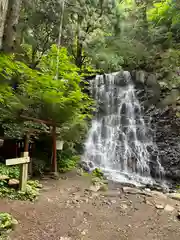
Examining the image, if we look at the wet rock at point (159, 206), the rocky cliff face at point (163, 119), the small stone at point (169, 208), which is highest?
the rocky cliff face at point (163, 119)

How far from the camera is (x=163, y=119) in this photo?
34.4 feet

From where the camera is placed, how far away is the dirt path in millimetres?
3303

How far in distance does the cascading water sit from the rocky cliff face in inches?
15.1

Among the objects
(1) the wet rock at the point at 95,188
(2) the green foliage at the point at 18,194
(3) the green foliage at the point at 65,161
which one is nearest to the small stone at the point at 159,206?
(1) the wet rock at the point at 95,188

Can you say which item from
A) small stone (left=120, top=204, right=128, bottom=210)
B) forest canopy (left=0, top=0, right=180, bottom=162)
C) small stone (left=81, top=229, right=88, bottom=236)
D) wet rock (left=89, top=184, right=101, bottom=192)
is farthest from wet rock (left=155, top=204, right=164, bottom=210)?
forest canopy (left=0, top=0, right=180, bottom=162)

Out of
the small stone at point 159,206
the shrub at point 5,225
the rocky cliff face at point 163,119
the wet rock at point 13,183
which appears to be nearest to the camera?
the shrub at point 5,225

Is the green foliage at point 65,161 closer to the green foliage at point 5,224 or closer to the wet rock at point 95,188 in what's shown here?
the wet rock at point 95,188

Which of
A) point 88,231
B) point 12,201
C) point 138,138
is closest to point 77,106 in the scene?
point 12,201

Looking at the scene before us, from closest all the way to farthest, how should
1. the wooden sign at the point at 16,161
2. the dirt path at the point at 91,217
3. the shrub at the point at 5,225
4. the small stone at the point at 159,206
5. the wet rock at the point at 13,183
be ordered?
1. the shrub at the point at 5,225
2. the dirt path at the point at 91,217
3. the wooden sign at the point at 16,161
4. the wet rock at the point at 13,183
5. the small stone at the point at 159,206

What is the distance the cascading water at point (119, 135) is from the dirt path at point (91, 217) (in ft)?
9.74

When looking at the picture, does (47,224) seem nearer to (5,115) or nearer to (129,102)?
(5,115)

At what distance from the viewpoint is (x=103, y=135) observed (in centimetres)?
1092

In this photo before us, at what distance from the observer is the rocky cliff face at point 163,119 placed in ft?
30.1

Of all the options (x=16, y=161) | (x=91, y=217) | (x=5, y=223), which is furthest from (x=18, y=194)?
(x=91, y=217)
